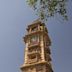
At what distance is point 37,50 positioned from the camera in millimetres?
48625

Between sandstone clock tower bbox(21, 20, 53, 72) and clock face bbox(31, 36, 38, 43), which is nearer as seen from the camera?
sandstone clock tower bbox(21, 20, 53, 72)

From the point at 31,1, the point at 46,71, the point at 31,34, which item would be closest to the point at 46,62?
the point at 46,71

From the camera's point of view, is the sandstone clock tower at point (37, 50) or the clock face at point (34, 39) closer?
the sandstone clock tower at point (37, 50)

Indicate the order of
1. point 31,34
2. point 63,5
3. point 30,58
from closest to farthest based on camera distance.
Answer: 1. point 63,5
2. point 30,58
3. point 31,34

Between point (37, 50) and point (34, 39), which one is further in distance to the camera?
point (34, 39)

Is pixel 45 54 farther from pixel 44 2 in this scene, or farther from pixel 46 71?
pixel 44 2

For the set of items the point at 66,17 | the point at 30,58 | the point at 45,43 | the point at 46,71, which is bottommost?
the point at 66,17

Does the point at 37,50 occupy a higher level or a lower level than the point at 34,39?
lower

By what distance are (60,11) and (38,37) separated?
3799 centimetres

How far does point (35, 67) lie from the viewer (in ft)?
149

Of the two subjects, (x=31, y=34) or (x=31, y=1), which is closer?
(x=31, y=1)

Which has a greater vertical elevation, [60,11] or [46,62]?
[46,62]

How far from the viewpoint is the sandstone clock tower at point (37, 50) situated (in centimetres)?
4516

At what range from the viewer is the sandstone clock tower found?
45156 mm
